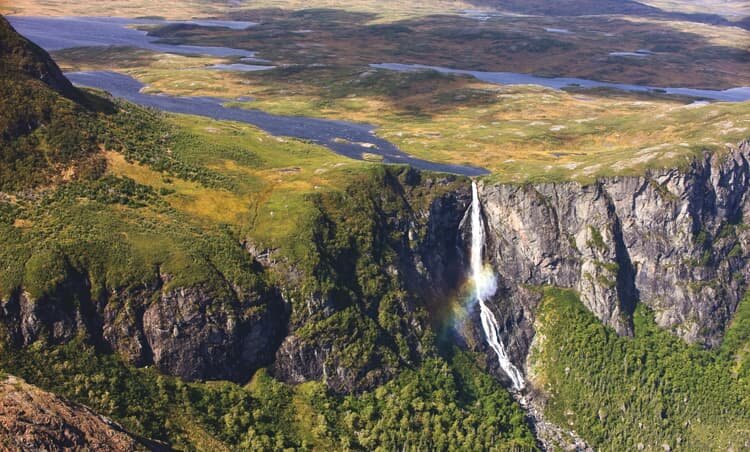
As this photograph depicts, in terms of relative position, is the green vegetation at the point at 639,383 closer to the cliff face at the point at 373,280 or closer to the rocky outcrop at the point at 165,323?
the cliff face at the point at 373,280

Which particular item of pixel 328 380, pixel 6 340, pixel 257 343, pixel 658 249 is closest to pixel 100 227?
pixel 6 340

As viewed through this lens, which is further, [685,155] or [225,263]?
[685,155]

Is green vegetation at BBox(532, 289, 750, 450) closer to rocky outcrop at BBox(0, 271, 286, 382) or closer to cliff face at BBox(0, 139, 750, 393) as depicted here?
cliff face at BBox(0, 139, 750, 393)

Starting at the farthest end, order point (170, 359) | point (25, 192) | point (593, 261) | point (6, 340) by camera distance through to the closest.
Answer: point (593, 261) → point (25, 192) → point (170, 359) → point (6, 340)

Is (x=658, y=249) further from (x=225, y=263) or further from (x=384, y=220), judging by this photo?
(x=225, y=263)

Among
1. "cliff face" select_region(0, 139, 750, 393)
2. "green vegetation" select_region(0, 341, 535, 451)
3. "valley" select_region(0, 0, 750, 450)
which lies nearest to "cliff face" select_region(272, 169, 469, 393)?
"cliff face" select_region(0, 139, 750, 393)

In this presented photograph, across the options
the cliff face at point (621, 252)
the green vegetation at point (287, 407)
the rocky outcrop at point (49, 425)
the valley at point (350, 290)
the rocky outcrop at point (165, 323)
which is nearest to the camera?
the rocky outcrop at point (49, 425)

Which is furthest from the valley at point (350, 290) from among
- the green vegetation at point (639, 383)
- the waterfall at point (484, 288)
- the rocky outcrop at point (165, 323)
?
the waterfall at point (484, 288)
